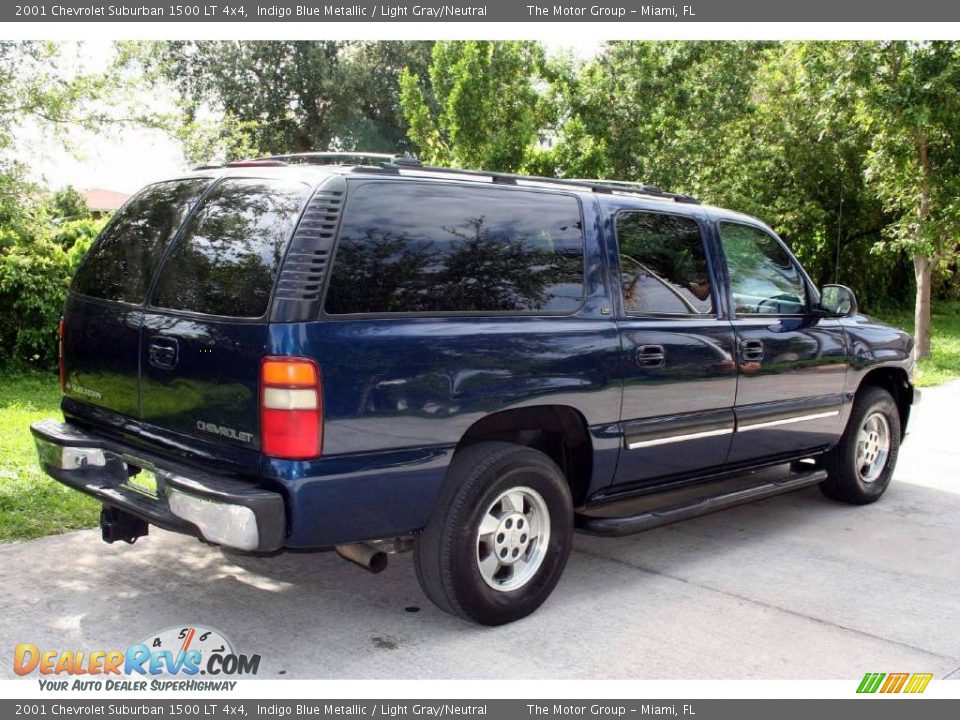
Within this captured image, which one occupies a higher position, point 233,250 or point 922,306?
point 233,250

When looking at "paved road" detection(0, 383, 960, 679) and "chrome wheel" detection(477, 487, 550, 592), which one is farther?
"chrome wheel" detection(477, 487, 550, 592)

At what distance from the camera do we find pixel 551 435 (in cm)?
474

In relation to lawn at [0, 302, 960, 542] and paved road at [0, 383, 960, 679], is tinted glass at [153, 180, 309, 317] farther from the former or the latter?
lawn at [0, 302, 960, 542]

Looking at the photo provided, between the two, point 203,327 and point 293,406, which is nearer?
point 293,406

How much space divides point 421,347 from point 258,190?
98 cm

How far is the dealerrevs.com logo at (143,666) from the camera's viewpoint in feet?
12.2

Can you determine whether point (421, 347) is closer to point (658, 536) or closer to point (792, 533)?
point (658, 536)

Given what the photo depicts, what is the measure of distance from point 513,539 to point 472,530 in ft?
1.05

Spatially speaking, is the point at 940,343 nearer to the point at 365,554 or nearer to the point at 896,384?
the point at 896,384

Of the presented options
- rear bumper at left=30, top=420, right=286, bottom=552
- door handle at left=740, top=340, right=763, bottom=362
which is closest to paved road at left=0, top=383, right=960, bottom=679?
rear bumper at left=30, top=420, right=286, bottom=552

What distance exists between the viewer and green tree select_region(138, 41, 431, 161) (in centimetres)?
2691

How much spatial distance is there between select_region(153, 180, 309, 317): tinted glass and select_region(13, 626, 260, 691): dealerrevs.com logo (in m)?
1.39

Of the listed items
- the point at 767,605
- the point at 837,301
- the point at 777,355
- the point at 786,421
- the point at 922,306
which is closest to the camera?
the point at 767,605

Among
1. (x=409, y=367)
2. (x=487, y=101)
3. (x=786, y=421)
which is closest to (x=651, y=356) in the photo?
(x=786, y=421)
